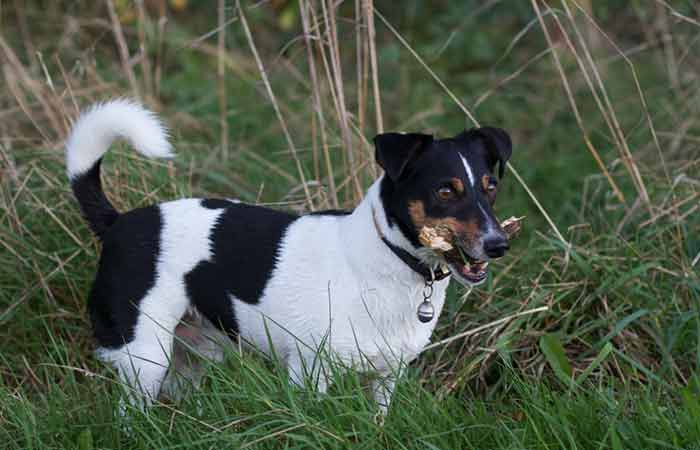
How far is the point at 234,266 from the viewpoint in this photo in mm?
3045

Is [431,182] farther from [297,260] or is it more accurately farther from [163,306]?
[163,306]

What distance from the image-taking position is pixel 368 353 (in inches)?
113

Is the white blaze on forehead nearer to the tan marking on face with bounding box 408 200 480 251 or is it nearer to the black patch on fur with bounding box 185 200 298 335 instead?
the tan marking on face with bounding box 408 200 480 251

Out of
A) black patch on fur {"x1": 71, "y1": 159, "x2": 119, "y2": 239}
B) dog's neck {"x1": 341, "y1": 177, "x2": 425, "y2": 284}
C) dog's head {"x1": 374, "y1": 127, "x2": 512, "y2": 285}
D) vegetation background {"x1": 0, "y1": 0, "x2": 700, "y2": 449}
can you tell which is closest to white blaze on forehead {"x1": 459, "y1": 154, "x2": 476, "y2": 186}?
dog's head {"x1": 374, "y1": 127, "x2": 512, "y2": 285}

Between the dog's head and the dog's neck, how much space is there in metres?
0.02

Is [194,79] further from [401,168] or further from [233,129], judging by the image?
[401,168]

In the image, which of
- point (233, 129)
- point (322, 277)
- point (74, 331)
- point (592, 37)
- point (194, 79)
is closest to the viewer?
point (322, 277)

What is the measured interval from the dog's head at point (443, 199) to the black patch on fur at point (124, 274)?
78 cm

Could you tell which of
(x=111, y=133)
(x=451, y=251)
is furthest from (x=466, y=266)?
(x=111, y=133)

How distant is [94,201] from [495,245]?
1.39 metres

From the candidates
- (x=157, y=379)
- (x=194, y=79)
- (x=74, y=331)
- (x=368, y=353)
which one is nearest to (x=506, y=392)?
(x=368, y=353)

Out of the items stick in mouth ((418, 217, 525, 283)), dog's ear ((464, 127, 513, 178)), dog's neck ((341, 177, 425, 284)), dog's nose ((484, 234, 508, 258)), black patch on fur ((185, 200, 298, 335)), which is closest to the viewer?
dog's nose ((484, 234, 508, 258))

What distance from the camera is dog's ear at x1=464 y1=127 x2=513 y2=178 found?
9.53 ft

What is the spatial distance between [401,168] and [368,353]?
1.85ft
